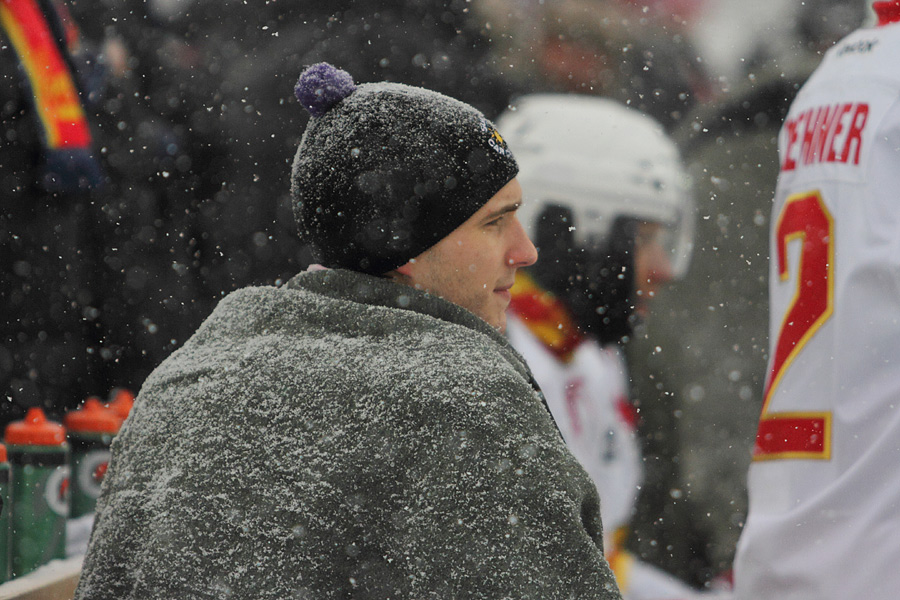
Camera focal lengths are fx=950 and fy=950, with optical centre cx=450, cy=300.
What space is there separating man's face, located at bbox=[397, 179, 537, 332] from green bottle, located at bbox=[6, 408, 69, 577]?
853 mm

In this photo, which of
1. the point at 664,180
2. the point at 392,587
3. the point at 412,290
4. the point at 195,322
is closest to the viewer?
the point at 392,587

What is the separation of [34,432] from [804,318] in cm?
158

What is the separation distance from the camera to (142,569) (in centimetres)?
116

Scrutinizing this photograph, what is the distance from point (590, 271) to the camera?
3.83m

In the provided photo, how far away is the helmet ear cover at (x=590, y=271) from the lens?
3457 mm

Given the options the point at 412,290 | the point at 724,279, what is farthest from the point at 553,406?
the point at 724,279

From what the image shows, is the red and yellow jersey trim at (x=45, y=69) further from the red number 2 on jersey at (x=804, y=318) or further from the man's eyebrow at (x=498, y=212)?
the red number 2 on jersey at (x=804, y=318)

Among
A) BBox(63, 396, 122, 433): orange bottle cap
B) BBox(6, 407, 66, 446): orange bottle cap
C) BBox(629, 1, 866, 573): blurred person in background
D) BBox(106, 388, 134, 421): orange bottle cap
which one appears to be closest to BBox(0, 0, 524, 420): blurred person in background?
BBox(106, 388, 134, 421): orange bottle cap

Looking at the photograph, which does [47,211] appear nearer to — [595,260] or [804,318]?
[595,260]

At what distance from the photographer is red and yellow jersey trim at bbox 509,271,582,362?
3379mm

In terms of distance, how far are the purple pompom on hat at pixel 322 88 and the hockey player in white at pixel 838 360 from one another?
3.60ft

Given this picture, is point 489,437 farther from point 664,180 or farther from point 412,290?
point 664,180

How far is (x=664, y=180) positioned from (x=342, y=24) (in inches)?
62.6

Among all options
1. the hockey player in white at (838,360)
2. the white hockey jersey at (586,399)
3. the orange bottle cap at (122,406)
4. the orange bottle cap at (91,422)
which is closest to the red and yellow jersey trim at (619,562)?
the white hockey jersey at (586,399)
